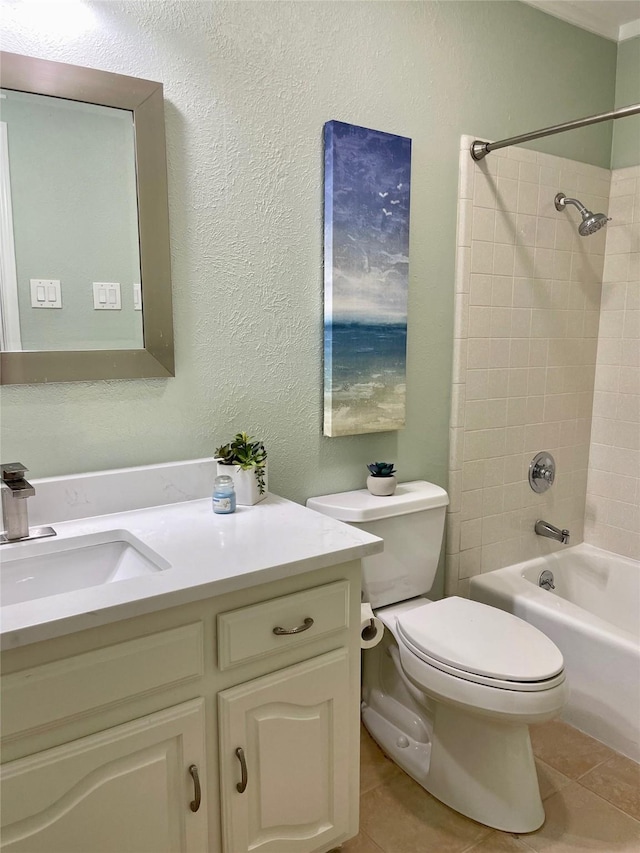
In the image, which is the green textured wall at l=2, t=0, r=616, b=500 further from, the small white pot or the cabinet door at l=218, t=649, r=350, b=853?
the cabinet door at l=218, t=649, r=350, b=853

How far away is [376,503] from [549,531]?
962 mm

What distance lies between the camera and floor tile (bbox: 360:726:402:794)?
1808 mm

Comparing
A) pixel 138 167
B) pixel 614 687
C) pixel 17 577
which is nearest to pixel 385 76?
pixel 138 167

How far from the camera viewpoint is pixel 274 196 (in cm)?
171

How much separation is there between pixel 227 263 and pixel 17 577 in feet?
2.96

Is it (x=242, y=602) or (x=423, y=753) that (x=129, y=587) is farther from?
(x=423, y=753)

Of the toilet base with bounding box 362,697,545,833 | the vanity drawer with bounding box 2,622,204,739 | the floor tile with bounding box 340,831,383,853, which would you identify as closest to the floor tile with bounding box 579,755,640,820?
the toilet base with bounding box 362,697,545,833

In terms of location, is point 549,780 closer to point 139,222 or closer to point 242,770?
point 242,770

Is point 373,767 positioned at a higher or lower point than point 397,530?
lower

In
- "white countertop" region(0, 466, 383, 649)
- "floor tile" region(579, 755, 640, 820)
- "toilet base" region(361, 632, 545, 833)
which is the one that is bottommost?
"floor tile" region(579, 755, 640, 820)

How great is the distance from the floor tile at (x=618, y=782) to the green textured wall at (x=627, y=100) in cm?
210

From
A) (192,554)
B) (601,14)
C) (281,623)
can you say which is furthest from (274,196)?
(601,14)

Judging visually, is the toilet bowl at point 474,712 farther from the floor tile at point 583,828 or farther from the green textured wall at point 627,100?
the green textured wall at point 627,100

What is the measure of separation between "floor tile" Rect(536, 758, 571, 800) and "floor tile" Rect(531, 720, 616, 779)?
0.06ft
